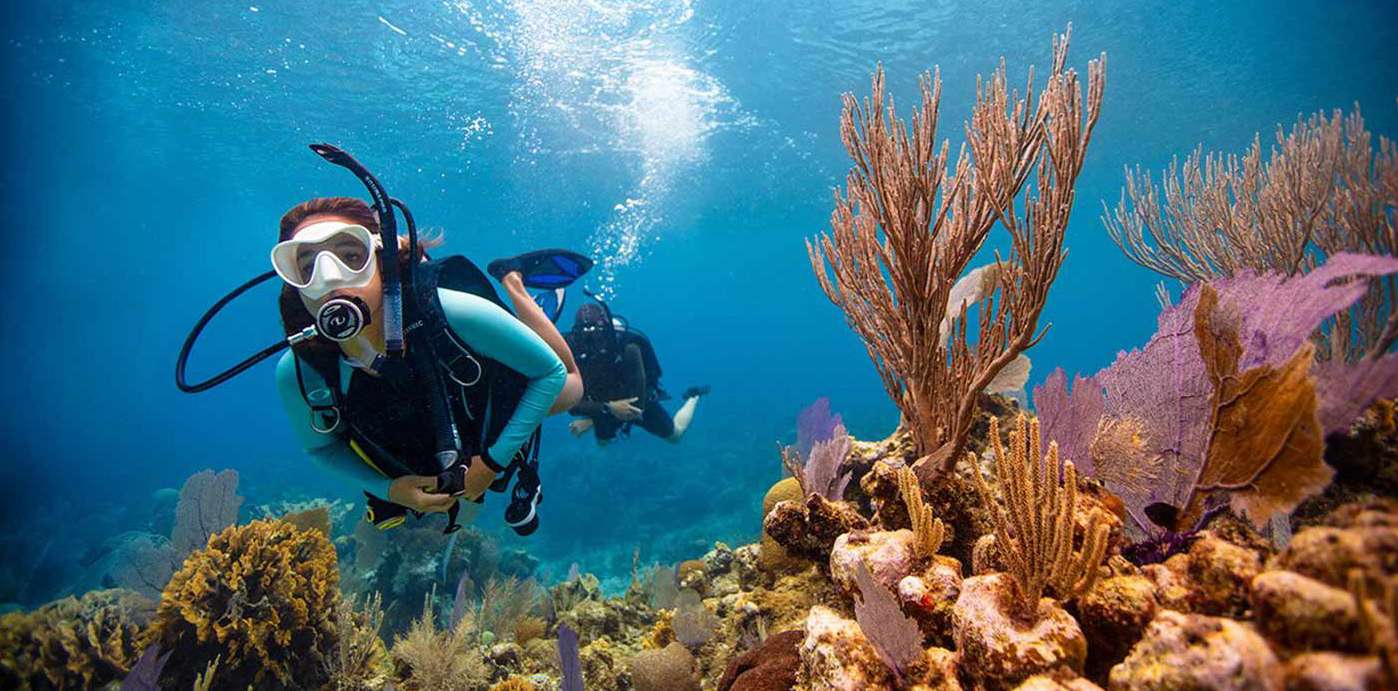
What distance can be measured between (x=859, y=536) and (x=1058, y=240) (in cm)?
173

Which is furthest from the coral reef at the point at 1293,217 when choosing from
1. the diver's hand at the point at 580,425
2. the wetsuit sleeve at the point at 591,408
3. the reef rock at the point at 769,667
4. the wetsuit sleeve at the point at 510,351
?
the diver's hand at the point at 580,425

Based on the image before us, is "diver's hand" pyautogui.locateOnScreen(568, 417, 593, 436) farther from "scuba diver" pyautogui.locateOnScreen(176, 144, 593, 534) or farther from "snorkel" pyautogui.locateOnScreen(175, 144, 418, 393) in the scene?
"snorkel" pyautogui.locateOnScreen(175, 144, 418, 393)

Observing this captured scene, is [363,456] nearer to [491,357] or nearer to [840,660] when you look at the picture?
[491,357]

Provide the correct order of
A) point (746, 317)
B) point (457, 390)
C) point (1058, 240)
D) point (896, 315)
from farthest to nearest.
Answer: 1. point (746, 317)
2. point (457, 390)
3. point (896, 315)
4. point (1058, 240)

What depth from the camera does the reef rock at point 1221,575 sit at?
165 cm

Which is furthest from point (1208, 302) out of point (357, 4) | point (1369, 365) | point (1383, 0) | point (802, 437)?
point (1383, 0)

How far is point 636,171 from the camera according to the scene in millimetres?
30469

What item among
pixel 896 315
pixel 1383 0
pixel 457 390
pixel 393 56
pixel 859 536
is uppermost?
pixel 1383 0

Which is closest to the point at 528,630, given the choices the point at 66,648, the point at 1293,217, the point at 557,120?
the point at 66,648

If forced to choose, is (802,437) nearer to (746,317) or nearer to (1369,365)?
(1369,365)

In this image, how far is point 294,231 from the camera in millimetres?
3131

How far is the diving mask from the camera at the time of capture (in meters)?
2.74

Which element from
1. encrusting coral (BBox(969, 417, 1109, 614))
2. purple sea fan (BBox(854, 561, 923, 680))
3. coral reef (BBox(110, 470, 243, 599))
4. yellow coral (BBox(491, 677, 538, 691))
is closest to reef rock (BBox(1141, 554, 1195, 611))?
encrusting coral (BBox(969, 417, 1109, 614))

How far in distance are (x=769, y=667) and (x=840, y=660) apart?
61cm
